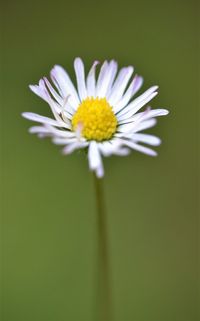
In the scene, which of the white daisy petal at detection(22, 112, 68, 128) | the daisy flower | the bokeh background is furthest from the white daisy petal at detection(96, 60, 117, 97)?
the bokeh background

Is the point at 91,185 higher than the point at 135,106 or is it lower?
lower

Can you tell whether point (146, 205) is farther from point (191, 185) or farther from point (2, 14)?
point (2, 14)

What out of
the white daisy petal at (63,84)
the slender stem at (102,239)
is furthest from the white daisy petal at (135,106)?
the slender stem at (102,239)

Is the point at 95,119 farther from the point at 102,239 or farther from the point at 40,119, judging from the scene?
the point at 102,239

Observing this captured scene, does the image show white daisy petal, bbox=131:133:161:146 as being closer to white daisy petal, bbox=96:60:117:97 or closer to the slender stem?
the slender stem

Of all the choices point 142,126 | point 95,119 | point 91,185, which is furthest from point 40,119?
point 91,185

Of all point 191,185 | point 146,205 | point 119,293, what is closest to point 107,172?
point 146,205

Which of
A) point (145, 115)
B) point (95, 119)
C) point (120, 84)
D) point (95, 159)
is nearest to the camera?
point (95, 159)
